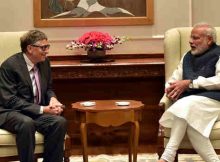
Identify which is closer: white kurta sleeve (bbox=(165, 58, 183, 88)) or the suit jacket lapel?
the suit jacket lapel

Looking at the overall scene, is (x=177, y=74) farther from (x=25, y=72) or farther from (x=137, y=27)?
(x=25, y=72)

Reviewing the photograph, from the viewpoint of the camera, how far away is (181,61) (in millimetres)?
4336

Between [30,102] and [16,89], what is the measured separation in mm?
150

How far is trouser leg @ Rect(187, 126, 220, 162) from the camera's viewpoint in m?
3.75

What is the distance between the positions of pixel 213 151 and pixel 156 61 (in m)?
1.37

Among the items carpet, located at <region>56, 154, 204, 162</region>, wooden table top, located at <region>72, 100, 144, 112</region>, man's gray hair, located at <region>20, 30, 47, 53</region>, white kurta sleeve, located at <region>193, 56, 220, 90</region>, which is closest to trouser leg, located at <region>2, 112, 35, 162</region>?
wooden table top, located at <region>72, 100, 144, 112</region>

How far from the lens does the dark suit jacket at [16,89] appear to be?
379cm

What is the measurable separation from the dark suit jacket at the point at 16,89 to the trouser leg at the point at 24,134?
12 centimetres

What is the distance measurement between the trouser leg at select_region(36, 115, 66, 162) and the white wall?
5.06 feet

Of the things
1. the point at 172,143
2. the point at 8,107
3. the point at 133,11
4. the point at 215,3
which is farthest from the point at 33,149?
the point at 215,3

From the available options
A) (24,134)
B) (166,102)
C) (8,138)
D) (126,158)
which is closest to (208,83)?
(166,102)

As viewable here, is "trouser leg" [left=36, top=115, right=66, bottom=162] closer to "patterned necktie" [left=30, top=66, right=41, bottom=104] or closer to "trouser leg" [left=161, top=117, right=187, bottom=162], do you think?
"patterned necktie" [left=30, top=66, right=41, bottom=104]

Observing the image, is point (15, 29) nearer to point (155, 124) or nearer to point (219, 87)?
point (155, 124)

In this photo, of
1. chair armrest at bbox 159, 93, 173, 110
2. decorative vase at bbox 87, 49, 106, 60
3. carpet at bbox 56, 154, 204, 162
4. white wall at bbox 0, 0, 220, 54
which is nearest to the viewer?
chair armrest at bbox 159, 93, 173, 110
